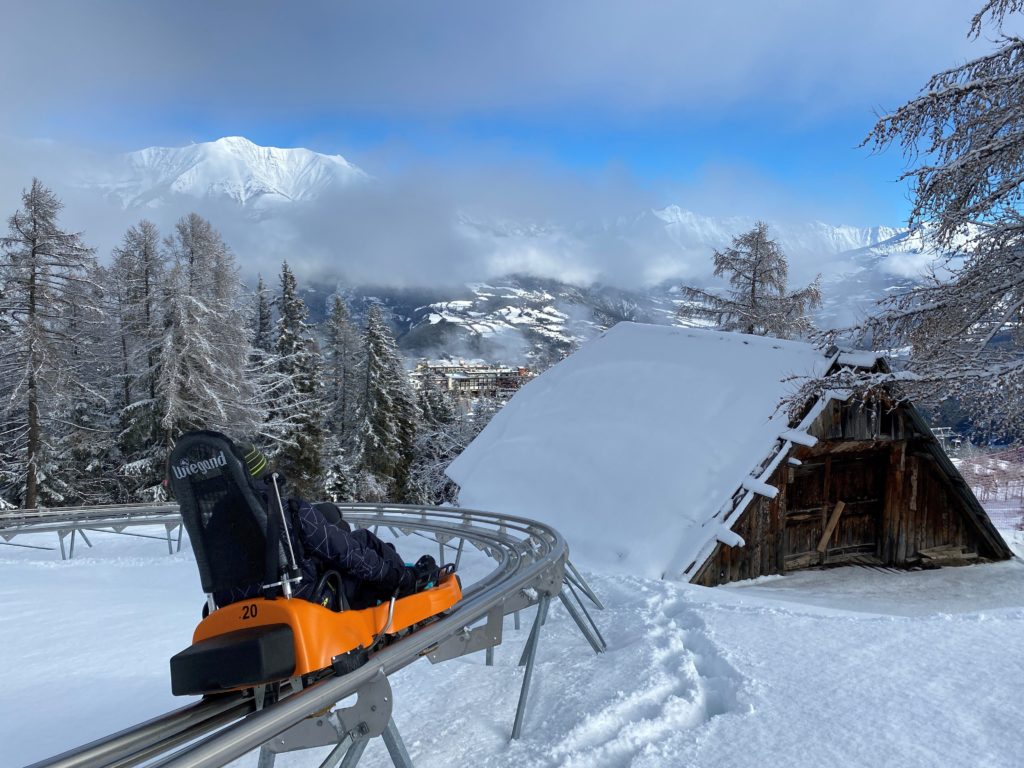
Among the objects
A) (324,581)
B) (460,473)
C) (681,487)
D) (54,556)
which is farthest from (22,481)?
(324,581)

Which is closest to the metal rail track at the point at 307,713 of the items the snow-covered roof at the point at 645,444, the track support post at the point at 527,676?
the track support post at the point at 527,676

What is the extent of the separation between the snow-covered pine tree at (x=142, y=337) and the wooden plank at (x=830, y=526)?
984 inches

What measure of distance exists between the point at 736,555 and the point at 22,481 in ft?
94.7

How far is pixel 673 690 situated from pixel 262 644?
3.34 metres

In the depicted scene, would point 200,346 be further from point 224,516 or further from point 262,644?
point 262,644

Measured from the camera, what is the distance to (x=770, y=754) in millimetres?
3941

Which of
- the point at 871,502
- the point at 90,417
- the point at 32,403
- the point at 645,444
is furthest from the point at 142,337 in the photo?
the point at 871,502

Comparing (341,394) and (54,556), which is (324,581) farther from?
(341,394)

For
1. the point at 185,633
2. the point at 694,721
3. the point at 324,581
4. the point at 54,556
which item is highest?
the point at 324,581

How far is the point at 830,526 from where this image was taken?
16000 mm

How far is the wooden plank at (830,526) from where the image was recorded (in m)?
16.0

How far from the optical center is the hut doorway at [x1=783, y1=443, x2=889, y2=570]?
51.4 feet

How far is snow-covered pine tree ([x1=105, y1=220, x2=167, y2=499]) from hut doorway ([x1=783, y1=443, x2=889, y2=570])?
24.3 metres

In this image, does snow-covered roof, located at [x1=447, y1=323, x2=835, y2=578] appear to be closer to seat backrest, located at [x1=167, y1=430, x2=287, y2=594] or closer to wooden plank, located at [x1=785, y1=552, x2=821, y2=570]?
wooden plank, located at [x1=785, y1=552, x2=821, y2=570]
